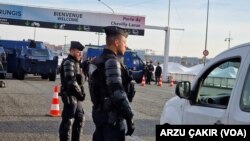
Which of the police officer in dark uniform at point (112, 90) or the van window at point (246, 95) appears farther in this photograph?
the police officer in dark uniform at point (112, 90)

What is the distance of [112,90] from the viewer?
15.7 ft

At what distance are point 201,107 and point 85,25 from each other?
38.7 metres

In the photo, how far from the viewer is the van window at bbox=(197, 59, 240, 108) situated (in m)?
4.73

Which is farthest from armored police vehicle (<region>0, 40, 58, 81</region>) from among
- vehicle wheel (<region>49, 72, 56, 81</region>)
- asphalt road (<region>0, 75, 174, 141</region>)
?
asphalt road (<region>0, 75, 174, 141</region>)

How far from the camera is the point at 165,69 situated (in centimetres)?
4422

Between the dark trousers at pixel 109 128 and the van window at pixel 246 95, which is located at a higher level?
the van window at pixel 246 95

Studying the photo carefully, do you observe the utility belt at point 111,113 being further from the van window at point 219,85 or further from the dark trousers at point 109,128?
the van window at point 219,85

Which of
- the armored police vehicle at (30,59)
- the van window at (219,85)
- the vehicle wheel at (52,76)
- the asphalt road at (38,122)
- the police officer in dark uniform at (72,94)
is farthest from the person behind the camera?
the vehicle wheel at (52,76)

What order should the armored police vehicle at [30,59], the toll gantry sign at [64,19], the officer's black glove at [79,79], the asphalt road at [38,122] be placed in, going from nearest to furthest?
the officer's black glove at [79,79]
the asphalt road at [38,122]
the armored police vehicle at [30,59]
the toll gantry sign at [64,19]

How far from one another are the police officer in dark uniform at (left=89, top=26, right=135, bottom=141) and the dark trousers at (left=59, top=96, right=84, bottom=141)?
7.29 feet

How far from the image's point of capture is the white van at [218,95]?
166 inches

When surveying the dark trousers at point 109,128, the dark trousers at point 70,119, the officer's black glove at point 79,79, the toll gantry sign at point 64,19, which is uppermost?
the toll gantry sign at point 64,19

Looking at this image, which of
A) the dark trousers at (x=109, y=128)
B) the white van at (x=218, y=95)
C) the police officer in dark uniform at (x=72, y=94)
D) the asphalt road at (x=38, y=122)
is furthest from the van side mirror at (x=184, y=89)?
the asphalt road at (x=38, y=122)

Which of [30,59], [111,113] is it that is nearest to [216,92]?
[111,113]
